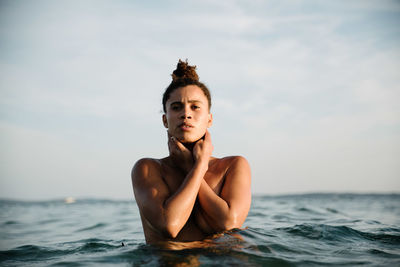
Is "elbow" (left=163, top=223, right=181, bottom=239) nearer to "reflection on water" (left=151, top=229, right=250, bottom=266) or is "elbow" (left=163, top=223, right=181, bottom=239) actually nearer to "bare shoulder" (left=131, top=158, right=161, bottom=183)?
"reflection on water" (left=151, top=229, right=250, bottom=266)

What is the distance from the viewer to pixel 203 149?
398 centimetres

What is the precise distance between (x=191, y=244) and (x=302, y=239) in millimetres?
2164

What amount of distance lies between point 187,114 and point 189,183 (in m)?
0.94

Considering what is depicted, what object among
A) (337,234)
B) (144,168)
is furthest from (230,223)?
(337,234)

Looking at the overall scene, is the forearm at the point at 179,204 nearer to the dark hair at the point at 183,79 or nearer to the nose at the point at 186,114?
the nose at the point at 186,114

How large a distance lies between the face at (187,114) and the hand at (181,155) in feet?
0.38

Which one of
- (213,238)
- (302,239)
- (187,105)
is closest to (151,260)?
(213,238)

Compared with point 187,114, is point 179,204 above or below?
below

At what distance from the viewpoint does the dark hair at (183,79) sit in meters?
4.46

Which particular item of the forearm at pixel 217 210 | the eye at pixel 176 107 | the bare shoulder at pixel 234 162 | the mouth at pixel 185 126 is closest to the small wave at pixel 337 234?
the bare shoulder at pixel 234 162

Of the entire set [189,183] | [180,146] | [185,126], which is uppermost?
[185,126]

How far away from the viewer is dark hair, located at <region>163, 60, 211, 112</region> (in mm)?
4465

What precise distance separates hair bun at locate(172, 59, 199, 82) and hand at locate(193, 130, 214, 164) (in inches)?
37.9

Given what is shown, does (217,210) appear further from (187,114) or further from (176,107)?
(176,107)
